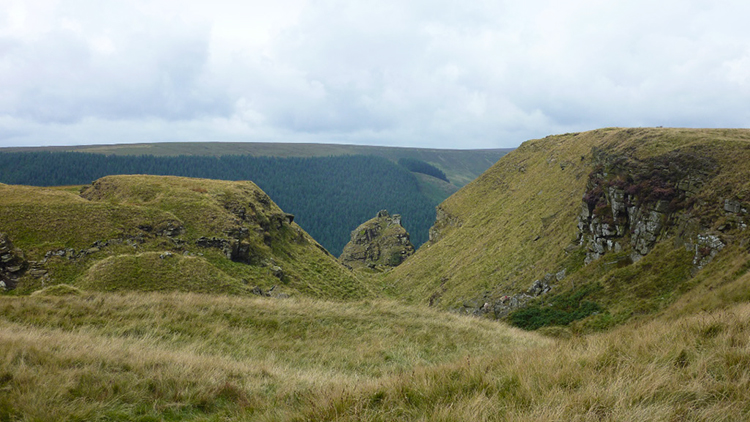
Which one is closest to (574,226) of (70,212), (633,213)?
(633,213)

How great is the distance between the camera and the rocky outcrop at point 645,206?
25.9 meters

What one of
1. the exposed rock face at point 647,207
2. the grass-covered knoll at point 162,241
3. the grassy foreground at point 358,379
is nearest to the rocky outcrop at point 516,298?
the exposed rock face at point 647,207

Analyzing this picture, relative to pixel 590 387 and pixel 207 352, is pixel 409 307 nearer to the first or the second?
pixel 207 352

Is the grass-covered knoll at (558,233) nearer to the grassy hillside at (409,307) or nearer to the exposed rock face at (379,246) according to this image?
the grassy hillside at (409,307)

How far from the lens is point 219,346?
33.3 feet

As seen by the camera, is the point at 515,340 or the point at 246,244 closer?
the point at 515,340

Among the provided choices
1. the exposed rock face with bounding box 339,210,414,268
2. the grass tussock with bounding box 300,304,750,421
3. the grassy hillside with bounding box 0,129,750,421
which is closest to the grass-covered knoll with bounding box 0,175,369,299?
the grassy hillside with bounding box 0,129,750,421

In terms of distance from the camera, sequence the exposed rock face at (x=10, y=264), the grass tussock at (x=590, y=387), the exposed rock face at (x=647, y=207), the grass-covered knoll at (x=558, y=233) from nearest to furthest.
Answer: the grass tussock at (x=590, y=387) → the grass-covered knoll at (x=558, y=233) → the exposed rock face at (x=647, y=207) → the exposed rock face at (x=10, y=264)

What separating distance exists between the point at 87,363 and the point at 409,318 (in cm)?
1124

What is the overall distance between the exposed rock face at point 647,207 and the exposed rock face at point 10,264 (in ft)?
153

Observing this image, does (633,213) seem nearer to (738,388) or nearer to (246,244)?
(738,388)

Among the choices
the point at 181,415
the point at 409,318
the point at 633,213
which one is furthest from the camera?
the point at 633,213

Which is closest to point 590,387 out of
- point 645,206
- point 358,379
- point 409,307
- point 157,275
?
point 358,379

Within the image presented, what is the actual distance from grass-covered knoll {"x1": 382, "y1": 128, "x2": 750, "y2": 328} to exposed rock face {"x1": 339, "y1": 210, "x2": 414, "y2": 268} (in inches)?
941
